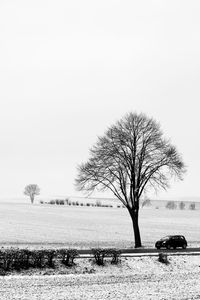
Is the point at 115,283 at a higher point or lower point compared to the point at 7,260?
lower

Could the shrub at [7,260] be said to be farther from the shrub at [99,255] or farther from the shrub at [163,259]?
the shrub at [163,259]

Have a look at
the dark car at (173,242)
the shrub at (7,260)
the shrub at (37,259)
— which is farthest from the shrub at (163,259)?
the dark car at (173,242)

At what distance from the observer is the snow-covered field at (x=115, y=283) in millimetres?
21359

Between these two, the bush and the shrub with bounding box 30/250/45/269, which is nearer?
the shrub with bounding box 30/250/45/269

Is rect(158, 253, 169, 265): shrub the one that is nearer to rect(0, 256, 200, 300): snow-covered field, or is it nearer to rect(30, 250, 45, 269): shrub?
rect(0, 256, 200, 300): snow-covered field

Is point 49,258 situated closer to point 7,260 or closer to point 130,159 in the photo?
point 7,260

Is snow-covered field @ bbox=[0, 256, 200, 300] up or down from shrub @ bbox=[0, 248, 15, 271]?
down

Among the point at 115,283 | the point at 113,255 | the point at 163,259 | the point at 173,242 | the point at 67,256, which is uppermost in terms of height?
the point at 173,242

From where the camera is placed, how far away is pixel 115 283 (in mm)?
25031

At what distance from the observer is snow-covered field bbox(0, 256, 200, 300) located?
21.4 metres

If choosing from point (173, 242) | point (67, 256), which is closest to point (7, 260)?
point (67, 256)

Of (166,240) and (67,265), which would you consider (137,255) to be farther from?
(166,240)

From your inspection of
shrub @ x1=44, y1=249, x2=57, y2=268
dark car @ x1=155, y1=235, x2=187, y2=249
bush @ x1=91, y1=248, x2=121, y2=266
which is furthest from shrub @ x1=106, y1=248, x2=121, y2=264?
dark car @ x1=155, y1=235, x2=187, y2=249

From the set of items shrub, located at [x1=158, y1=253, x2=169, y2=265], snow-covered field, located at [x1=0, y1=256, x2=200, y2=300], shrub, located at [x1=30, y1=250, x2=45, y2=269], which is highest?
shrub, located at [x1=30, y1=250, x2=45, y2=269]
